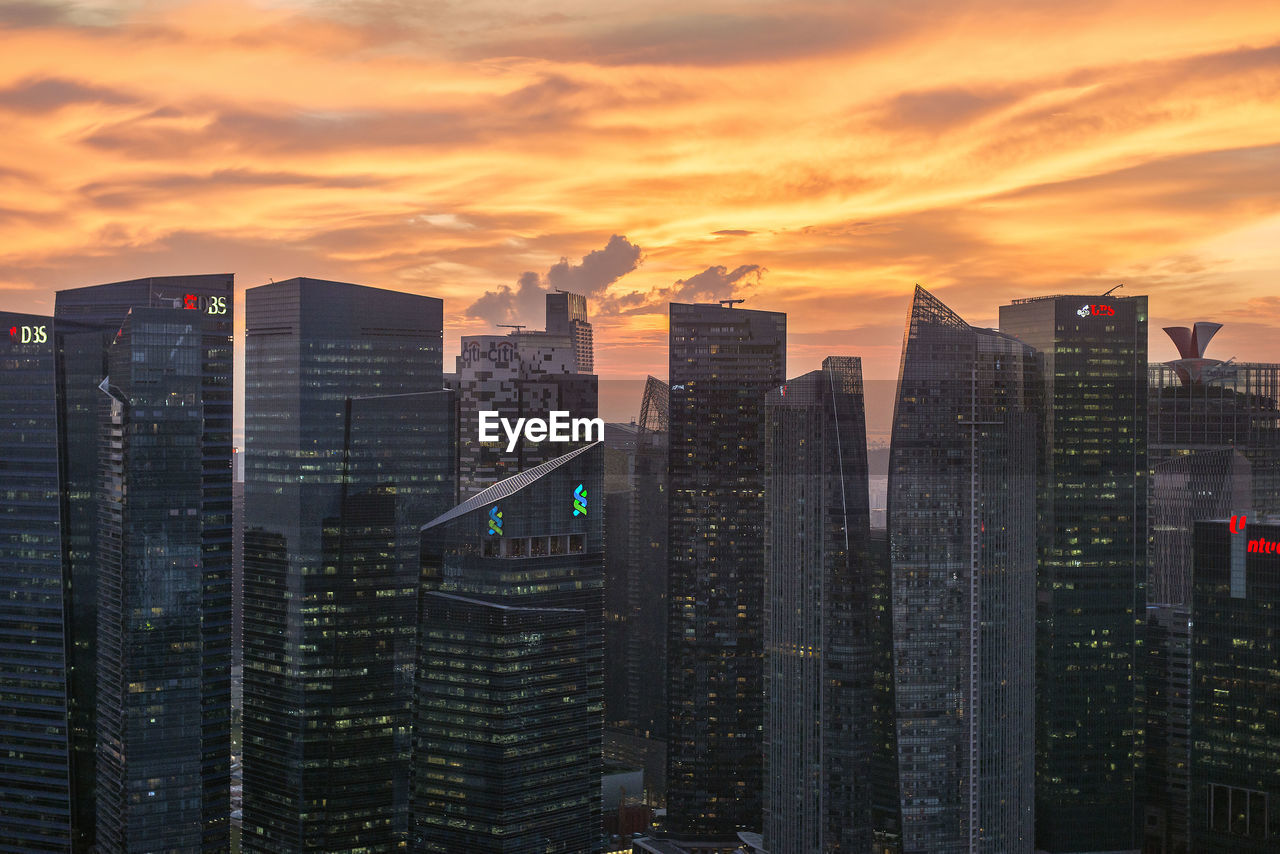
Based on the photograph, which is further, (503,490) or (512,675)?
(503,490)

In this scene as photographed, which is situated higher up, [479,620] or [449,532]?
[449,532]

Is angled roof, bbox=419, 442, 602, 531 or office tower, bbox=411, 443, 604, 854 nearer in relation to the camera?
office tower, bbox=411, 443, 604, 854

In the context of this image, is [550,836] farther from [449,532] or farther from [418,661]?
[449,532]

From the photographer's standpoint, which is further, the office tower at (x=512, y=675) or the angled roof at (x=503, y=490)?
the angled roof at (x=503, y=490)

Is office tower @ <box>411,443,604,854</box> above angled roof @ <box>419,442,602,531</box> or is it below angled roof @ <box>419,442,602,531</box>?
below

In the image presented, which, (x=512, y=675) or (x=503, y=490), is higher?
(x=503, y=490)

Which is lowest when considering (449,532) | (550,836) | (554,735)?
(550,836)

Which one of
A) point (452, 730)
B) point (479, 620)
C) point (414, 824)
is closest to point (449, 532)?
point (479, 620)

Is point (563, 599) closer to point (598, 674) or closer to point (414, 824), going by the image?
point (598, 674)
